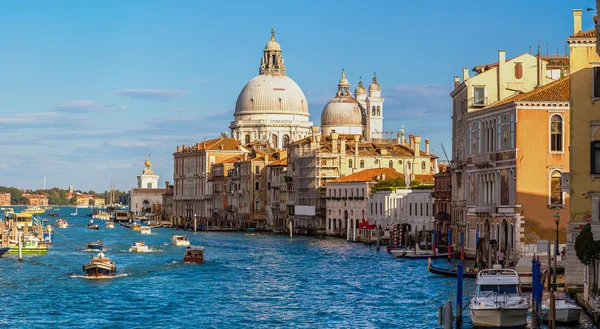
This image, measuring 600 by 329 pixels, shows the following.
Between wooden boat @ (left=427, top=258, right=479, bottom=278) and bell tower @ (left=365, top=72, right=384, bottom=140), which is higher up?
bell tower @ (left=365, top=72, right=384, bottom=140)

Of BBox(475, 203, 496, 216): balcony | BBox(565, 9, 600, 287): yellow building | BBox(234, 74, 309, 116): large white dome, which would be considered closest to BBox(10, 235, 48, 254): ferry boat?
BBox(475, 203, 496, 216): balcony

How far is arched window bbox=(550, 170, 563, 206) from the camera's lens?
44.2 metres

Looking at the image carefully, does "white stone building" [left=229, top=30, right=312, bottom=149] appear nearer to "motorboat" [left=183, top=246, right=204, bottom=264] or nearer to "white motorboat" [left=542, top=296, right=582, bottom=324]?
"motorboat" [left=183, top=246, right=204, bottom=264]

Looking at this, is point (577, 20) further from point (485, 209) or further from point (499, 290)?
point (499, 290)

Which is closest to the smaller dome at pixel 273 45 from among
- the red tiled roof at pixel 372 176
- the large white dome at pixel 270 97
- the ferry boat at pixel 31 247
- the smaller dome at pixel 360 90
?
the large white dome at pixel 270 97

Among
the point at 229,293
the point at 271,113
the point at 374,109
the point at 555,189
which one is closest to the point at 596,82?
the point at 555,189

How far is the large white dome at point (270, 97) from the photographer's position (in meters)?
153

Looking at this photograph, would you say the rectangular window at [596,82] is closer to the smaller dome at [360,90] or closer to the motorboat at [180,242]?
the motorboat at [180,242]

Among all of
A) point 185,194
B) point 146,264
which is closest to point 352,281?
point 146,264

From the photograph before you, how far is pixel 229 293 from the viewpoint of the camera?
40.2m

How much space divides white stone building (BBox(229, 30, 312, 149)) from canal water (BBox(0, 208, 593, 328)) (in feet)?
303

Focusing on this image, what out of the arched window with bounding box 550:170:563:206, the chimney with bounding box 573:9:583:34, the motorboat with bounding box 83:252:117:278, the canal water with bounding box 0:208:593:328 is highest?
the chimney with bounding box 573:9:583:34

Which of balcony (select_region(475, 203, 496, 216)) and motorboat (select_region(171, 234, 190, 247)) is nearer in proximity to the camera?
balcony (select_region(475, 203, 496, 216))

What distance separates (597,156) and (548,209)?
12.4 meters
